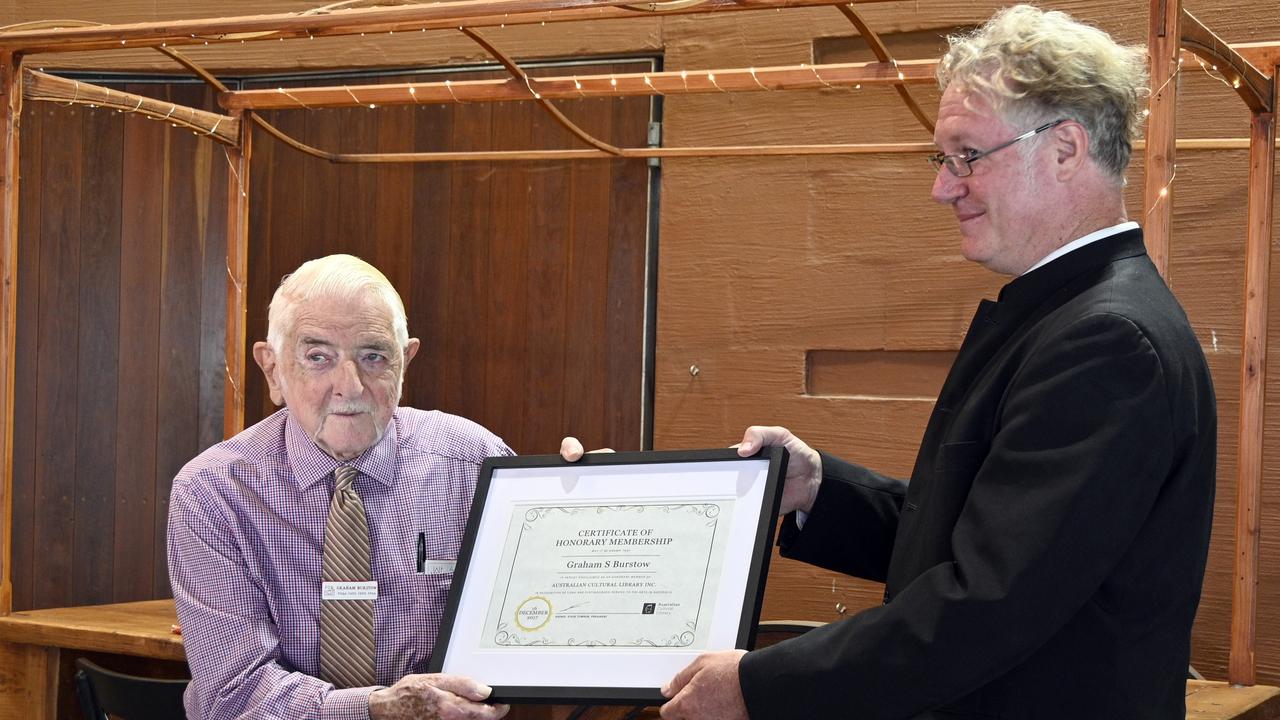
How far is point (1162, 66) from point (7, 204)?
3.05m

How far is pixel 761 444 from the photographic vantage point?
2271 mm

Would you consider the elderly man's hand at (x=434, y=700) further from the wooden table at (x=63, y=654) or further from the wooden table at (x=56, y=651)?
the wooden table at (x=56, y=651)

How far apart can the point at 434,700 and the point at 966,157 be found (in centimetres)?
121

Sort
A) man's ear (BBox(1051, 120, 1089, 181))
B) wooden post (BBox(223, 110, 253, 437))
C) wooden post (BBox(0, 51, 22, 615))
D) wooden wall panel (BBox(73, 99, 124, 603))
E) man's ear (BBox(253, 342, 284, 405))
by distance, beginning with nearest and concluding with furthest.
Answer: man's ear (BBox(1051, 120, 1089, 181))
man's ear (BBox(253, 342, 284, 405))
wooden post (BBox(0, 51, 22, 615))
wooden post (BBox(223, 110, 253, 437))
wooden wall panel (BBox(73, 99, 124, 603))

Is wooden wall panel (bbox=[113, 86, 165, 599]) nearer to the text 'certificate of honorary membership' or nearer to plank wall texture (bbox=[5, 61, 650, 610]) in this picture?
plank wall texture (bbox=[5, 61, 650, 610])

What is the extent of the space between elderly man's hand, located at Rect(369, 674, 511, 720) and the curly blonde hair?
1.23m

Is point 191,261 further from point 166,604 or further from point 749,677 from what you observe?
point 749,677

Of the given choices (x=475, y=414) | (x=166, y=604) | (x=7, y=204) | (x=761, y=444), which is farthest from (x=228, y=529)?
(x=475, y=414)

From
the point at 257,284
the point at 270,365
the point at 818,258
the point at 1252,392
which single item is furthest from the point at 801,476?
the point at 257,284

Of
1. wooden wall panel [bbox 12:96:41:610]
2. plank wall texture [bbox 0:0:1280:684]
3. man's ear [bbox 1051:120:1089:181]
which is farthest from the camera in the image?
wooden wall panel [bbox 12:96:41:610]

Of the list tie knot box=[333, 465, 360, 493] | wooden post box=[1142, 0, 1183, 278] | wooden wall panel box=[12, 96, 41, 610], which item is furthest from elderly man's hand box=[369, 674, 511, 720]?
wooden wall panel box=[12, 96, 41, 610]

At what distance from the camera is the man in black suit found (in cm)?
166

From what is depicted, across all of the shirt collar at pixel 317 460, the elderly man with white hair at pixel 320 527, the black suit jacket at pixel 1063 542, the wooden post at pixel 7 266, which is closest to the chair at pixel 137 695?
the elderly man with white hair at pixel 320 527

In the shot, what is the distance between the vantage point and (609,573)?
89.7 inches
